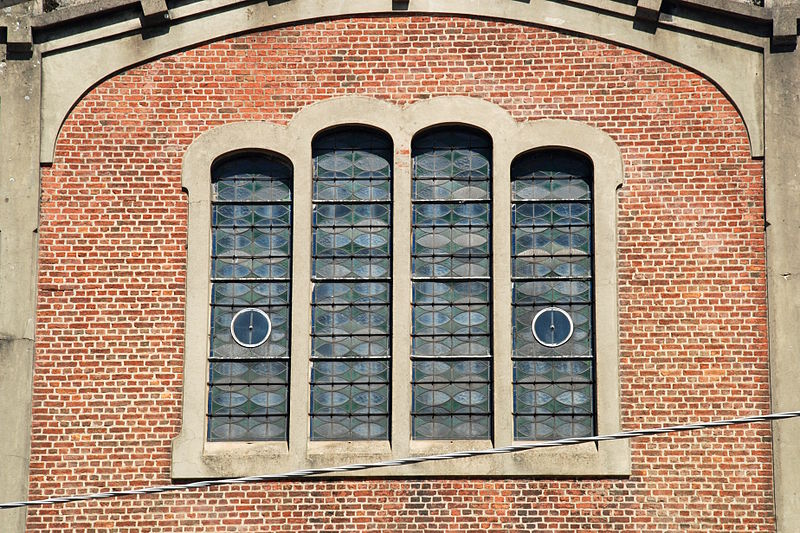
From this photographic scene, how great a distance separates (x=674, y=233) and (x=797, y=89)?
185 cm

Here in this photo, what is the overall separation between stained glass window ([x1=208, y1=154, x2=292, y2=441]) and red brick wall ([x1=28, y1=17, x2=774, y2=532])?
40 cm

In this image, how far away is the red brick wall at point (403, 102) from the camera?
14.6 m

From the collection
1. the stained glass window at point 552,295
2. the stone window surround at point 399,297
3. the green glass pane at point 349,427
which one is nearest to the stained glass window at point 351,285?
the green glass pane at point 349,427

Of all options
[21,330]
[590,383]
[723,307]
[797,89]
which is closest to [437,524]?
[590,383]

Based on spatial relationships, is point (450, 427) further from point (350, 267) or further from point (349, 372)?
point (350, 267)

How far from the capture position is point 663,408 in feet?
48.4

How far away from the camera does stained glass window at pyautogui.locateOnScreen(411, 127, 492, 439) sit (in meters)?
15.1

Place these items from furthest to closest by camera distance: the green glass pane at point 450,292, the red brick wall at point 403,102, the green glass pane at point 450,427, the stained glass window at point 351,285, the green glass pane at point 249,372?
the green glass pane at point 450,292
the green glass pane at point 249,372
the stained glass window at point 351,285
the green glass pane at point 450,427
the red brick wall at point 403,102

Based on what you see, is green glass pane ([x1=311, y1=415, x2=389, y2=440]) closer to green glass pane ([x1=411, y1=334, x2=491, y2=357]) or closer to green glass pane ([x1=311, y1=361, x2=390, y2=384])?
green glass pane ([x1=311, y1=361, x2=390, y2=384])

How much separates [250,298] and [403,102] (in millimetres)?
2412

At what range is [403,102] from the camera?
1572 centimetres

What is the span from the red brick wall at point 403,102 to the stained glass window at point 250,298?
40 centimetres

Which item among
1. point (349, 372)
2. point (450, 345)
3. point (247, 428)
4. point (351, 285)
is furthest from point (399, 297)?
point (247, 428)

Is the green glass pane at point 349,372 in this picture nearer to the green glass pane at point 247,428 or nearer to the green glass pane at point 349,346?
the green glass pane at point 349,346
